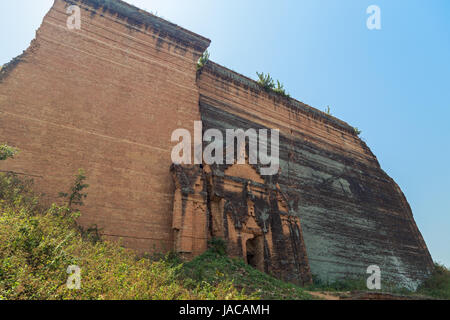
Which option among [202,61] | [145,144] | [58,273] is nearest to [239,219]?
[145,144]

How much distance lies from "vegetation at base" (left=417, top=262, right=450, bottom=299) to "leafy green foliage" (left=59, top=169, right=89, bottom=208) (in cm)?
1378

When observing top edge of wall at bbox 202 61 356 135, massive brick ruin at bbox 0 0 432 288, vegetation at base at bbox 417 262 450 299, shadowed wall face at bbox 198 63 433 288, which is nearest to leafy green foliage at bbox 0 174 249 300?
massive brick ruin at bbox 0 0 432 288

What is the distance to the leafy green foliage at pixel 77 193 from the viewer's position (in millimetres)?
6945

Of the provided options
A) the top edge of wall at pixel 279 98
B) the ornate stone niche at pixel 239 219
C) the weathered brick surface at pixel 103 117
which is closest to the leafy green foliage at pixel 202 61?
the top edge of wall at pixel 279 98

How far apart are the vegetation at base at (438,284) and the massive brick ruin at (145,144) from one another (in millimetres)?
1607

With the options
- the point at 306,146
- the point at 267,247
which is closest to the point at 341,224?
the point at 306,146

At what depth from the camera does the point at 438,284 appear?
14.2 metres

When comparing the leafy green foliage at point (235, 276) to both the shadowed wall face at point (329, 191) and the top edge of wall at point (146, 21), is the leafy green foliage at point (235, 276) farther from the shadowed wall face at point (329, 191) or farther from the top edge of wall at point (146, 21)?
the top edge of wall at point (146, 21)

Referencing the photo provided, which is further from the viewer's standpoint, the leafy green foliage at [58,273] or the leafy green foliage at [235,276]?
the leafy green foliage at [235,276]

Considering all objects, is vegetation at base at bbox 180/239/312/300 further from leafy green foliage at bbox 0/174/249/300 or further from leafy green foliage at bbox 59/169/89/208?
leafy green foliage at bbox 59/169/89/208

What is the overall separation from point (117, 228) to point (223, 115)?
21.8 ft

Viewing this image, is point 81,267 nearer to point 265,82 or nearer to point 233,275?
point 233,275

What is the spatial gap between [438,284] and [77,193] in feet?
52.7

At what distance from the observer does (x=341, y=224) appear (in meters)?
13.8
